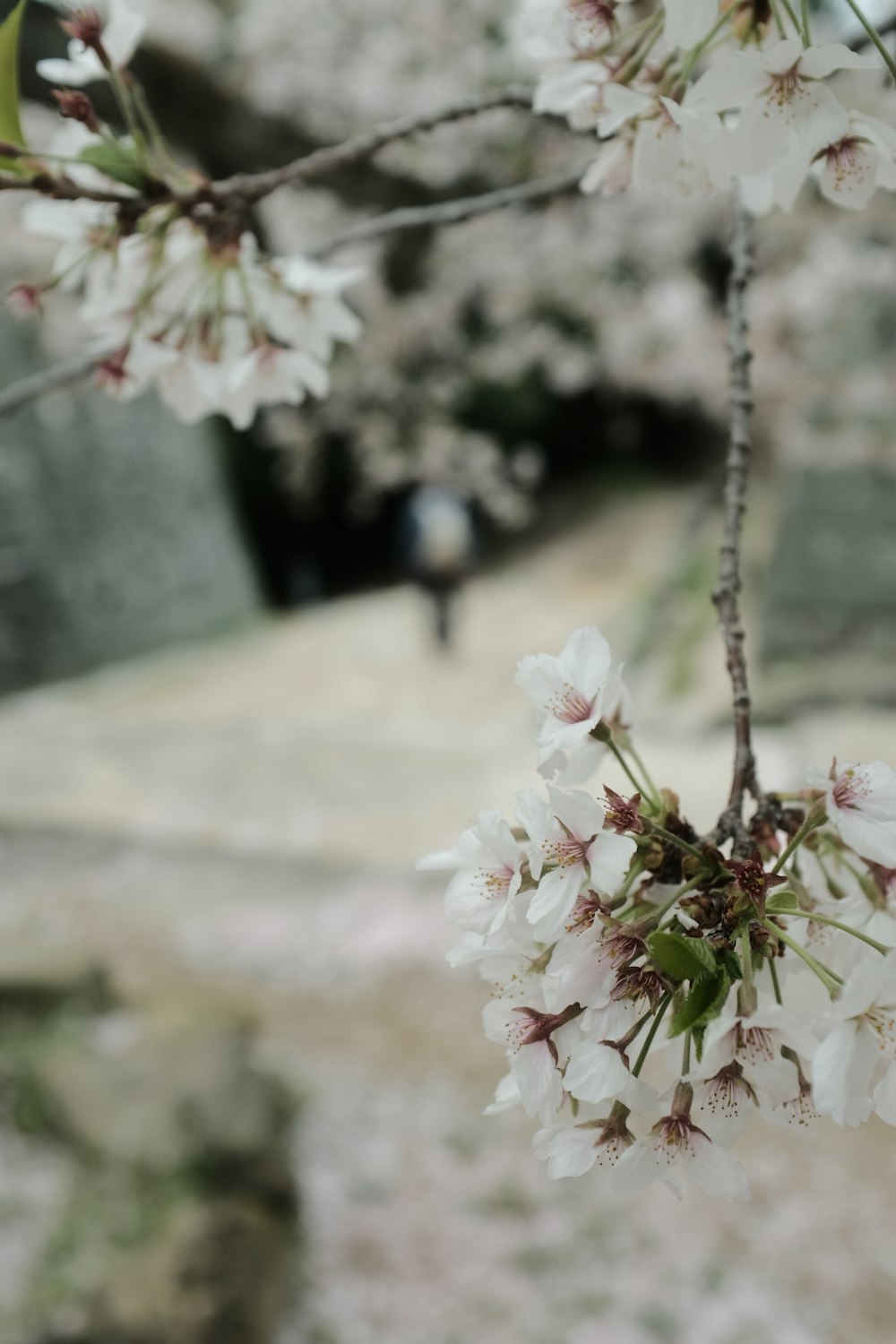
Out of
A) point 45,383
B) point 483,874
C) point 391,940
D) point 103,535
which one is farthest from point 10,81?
point 103,535

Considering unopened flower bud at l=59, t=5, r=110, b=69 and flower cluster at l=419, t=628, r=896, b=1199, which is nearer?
flower cluster at l=419, t=628, r=896, b=1199

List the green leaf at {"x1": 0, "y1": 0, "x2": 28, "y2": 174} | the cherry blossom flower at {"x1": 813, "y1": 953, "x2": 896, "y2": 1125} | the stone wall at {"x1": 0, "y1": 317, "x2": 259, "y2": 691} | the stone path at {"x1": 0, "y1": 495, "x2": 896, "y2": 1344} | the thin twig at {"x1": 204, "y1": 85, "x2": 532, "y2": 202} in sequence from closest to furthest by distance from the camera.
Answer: the cherry blossom flower at {"x1": 813, "y1": 953, "x2": 896, "y2": 1125} < the green leaf at {"x1": 0, "y1": 0, "x2": 28, "y2": 174} < the thin twig at {"x1": 204, "y1": 85, "x2": 532, "y2": 202} < the stone path at {"x1": 0, "y1": 495, "x2": 896, "y2": 1344} < the stone wall at {"x1": 0, "y1": 317, "x2": 259, "y2": 691}

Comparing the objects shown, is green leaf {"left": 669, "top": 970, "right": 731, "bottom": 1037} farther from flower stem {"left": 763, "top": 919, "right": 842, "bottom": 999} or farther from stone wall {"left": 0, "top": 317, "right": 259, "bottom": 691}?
stone wall {"left": 0, "top": 317, "right": 259, "bottom": 691}

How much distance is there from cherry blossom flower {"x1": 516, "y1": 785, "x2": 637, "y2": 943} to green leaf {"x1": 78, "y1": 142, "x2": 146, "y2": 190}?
Answer: 14.1 inches

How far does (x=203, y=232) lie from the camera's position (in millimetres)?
587

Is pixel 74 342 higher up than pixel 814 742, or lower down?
higher up

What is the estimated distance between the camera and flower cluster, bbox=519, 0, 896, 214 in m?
0.40

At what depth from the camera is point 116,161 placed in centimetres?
52

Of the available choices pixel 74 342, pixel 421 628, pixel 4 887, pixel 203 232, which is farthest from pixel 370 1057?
pixel 74 342

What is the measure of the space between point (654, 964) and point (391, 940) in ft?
8.62

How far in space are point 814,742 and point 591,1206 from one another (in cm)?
188

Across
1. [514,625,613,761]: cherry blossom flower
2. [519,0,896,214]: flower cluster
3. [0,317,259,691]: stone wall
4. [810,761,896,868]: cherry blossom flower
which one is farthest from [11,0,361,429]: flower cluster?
[0,317,259,691]: stone wall

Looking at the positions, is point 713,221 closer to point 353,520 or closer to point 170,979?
point 353,520

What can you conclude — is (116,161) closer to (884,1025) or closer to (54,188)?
(54,188)
